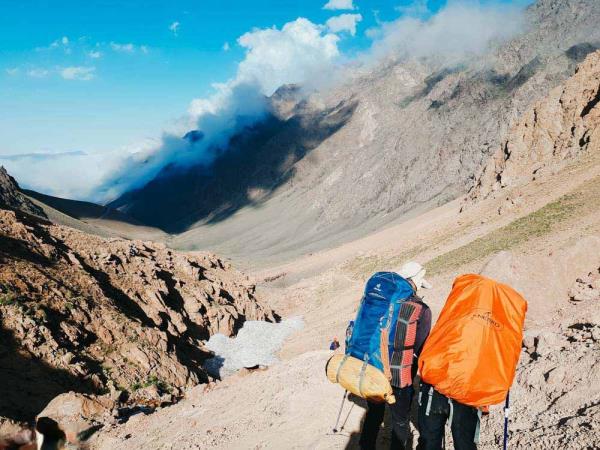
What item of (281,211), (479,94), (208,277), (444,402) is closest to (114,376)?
(444,402)

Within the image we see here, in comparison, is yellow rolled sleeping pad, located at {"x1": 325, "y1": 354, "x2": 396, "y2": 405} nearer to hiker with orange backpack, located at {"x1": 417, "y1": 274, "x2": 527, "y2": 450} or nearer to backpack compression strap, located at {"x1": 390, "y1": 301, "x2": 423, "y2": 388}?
backpack compression strap, located at {"x1": 390, "y1": 301, "x2": 423, "y2": 388}

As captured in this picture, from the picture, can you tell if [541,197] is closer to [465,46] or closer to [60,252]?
[60,252]

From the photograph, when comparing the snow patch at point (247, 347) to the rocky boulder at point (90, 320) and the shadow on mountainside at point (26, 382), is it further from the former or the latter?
→ the shadow on mountainside at point (26, 382)

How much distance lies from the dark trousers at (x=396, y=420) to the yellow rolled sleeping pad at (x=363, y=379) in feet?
0.58

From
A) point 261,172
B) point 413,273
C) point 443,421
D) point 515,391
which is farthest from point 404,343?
point 261,172

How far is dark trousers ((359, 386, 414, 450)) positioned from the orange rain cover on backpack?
65 centimetres

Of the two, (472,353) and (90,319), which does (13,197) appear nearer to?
(90,319)

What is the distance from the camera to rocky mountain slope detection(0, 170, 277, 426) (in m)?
12.2

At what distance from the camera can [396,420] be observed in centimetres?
525

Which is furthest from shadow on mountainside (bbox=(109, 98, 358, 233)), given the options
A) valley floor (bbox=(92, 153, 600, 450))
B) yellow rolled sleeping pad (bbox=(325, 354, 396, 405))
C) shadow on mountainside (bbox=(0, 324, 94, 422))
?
yellow rolled sleeping pad (bbox=(325, 354, 396, 405))

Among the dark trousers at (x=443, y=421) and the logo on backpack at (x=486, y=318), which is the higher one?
the logo on backpack at (x=486, y=318)

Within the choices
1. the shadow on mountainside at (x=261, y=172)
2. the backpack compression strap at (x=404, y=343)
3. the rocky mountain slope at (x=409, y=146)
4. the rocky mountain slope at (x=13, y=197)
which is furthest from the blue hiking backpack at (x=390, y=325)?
the shadow on mountainside at (x=261, y=172)

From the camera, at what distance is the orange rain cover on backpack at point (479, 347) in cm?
437

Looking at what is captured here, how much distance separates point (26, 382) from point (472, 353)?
1152cm
